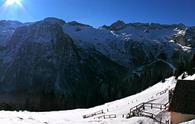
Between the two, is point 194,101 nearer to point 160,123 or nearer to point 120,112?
point 160,123

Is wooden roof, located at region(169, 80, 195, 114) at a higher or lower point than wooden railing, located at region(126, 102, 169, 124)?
higher

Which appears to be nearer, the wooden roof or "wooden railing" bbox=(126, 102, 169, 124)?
the wooden roof

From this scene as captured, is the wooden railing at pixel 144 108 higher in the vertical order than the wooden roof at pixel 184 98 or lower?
lower

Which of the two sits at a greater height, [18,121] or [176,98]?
[176,98]

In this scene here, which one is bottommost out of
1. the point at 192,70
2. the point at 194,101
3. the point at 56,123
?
the point at 56,123

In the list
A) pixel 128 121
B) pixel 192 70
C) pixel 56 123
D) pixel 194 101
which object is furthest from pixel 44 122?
pixel 192 70

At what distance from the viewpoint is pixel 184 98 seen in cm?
5647

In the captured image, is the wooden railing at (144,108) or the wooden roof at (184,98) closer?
the wooden roof at (184,98)

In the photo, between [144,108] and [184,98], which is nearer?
[184,98]

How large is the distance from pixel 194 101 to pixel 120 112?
23713mm

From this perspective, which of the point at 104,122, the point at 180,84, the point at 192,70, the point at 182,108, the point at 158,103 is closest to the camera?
the point at 182,108

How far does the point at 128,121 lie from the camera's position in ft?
200

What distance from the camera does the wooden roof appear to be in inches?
2144

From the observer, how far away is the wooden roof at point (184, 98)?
54469mm
